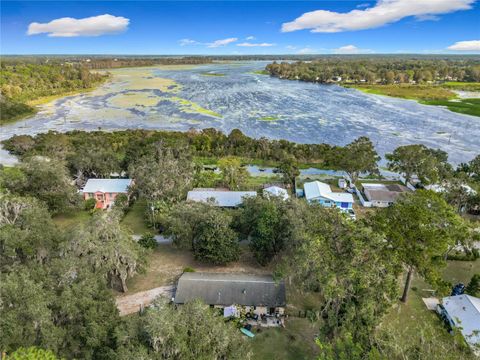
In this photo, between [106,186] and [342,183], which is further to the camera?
[342,183]

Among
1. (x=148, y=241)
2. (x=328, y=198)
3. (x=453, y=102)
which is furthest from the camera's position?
(x=453, y=102)

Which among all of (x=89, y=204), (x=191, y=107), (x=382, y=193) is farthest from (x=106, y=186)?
(x=191, y=107)

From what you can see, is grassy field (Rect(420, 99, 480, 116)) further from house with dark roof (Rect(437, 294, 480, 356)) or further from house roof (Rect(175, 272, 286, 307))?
house roof (Rect(175, 272, 286, 307))

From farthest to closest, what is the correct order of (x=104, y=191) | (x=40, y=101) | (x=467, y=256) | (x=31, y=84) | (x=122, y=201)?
(x=31, y=84), (x=40, y=101), (x=104, y=191), (x=122, y=201), (x=467, y=256)

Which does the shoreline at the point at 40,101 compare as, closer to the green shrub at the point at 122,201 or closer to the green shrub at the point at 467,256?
the green shrub at the point at 122,201

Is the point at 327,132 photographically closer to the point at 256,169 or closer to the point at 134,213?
the point at 256,169

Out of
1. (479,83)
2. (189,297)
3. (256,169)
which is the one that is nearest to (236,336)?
(189,297)

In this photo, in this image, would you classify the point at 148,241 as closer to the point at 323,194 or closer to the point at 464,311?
the point at 323,194

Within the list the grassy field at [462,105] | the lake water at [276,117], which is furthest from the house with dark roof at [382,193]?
the grassy field at [462,105]
